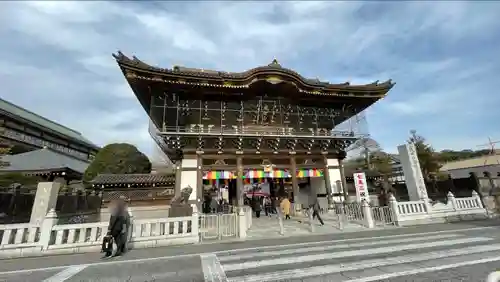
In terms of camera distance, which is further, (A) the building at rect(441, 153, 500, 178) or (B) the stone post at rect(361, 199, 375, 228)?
(A) the building at rect(441, 153, 500, 178)

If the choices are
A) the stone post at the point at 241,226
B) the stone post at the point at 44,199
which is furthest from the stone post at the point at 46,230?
the stone post at the point at 241,226

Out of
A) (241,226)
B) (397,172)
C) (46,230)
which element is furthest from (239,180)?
(397,172)

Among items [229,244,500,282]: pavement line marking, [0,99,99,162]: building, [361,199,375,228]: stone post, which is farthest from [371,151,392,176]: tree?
[0,99,99,162]: building

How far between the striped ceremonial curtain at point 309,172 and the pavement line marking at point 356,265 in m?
10.9

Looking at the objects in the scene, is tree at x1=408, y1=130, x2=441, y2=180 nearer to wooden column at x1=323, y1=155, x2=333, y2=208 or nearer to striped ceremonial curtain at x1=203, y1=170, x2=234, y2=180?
wooden column at x1=323, y1=155, x2=333, y2=208

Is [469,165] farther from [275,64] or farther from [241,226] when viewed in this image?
[241,226]

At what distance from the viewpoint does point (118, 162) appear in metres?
17.7

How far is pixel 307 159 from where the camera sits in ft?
55.9

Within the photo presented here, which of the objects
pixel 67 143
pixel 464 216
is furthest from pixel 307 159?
pixel 67 143

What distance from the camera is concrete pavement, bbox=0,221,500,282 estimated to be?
417 centimetres

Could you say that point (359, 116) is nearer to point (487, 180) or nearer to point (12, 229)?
point (487, 180)

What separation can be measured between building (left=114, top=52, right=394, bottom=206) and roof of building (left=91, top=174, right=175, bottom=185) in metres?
1.10

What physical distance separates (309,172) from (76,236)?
13510 mm

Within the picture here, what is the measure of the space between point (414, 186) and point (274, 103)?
987 cm
